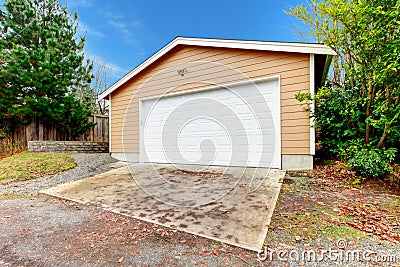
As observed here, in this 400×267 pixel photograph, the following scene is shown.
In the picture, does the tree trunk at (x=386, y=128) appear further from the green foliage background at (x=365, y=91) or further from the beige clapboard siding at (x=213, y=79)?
the beige clapboard siding at (x=213, y=79)

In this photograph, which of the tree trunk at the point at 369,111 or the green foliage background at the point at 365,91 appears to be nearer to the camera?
the green foliage background at the point at 365,91

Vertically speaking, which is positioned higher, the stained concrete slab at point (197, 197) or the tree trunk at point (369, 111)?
the tree trunk at point (369, 111)

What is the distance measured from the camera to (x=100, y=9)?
9688 millimetres

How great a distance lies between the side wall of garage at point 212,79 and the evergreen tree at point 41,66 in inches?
86.6

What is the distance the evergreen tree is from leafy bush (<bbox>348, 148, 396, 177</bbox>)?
9.21 metres

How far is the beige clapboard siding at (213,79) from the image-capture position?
14.9 feet

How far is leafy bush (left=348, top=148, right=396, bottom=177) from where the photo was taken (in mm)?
3453

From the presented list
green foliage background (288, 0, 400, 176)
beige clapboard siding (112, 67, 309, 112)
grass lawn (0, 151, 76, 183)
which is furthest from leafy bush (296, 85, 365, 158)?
grass lawn (0, 151, 76, 183)

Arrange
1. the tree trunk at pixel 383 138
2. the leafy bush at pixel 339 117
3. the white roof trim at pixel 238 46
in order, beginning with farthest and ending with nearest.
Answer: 1. the white roof trim at pixel 238 46
2. the leafy bush at pixel 339 117
3. the tree trunk at pixel 383 138

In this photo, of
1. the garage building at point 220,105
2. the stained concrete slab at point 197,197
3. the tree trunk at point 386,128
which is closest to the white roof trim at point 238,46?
the garage building at point 220,105

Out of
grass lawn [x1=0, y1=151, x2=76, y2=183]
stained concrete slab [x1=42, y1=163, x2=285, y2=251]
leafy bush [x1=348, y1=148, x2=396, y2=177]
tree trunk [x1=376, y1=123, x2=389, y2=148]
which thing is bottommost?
stained concrete slab [x1=42, y1=163, x2=285, y2=251]

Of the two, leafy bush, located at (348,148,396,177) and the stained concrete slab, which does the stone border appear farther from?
leafy bush, located at (348,148,396,177)

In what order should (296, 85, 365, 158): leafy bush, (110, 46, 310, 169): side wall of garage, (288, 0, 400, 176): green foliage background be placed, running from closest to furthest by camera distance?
(288, 0, 400, 176): green foliage background, (296, 85, 365, 158): leafy bush, (110, 46, 310, 169): side wall of garage

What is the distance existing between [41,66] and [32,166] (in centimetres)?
392
